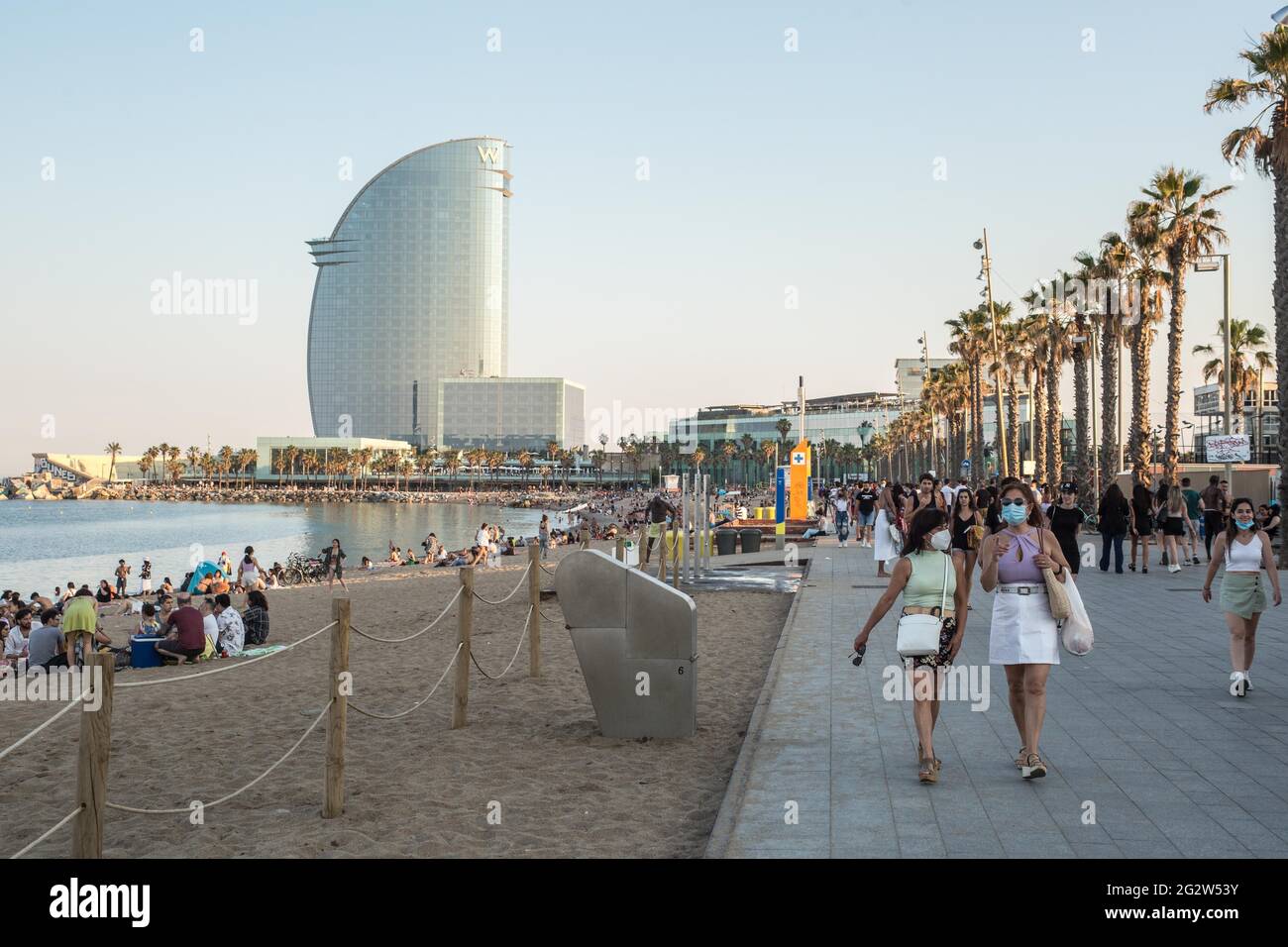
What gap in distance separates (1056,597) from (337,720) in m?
4.29

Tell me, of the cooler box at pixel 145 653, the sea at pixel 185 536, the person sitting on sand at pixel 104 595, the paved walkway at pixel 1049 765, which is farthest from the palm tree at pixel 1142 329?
the sea at pixel 185 536

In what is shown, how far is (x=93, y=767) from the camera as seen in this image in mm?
4953

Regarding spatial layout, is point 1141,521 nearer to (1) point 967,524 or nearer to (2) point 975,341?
(1) point 967,524

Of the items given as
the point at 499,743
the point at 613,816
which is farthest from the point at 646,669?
the point at 613,816

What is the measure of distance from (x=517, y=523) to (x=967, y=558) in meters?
105

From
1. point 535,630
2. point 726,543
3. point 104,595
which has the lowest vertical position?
point 104,595

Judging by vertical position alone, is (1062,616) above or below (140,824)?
above

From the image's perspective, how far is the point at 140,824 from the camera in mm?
6719

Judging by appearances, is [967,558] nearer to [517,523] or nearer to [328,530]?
[328,530]

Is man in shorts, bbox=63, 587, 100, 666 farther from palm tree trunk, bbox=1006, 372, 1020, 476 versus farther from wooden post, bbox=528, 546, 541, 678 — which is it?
palm tree trunk, bbox=1006, 372, 1020, 476

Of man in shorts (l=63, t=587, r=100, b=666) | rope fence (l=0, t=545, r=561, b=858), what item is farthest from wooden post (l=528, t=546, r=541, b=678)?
man in shorts (l=63, t=587, r=100, b=666)

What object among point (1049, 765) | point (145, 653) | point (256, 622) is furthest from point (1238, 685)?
point (256, 622)

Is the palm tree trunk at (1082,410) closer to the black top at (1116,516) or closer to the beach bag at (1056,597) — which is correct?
the black top at (1116,516)

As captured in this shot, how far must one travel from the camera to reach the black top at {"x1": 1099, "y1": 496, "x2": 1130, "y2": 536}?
770 inches
